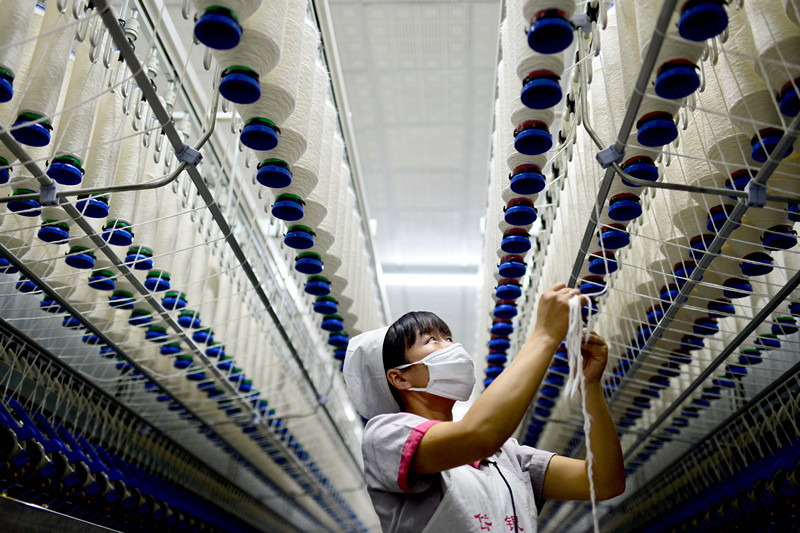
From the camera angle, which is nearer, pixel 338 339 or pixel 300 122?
pixel 300 122

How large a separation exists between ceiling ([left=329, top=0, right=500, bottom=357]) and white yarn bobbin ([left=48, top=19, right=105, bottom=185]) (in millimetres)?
1785

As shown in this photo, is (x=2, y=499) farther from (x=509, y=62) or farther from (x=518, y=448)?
(x=509, y=62)

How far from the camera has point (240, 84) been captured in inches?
48.7

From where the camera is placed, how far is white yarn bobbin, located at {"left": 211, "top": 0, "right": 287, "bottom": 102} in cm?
120

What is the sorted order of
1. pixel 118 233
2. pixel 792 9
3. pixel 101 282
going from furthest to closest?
pixel 101 282 < pixel 118 233 < pixel 792 9

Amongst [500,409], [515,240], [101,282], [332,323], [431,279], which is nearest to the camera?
[500,409]

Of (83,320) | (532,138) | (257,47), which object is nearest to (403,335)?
(532,138)

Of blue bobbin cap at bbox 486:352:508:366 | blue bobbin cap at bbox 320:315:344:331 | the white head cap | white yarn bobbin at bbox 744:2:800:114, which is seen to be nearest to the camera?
white yarn bobbin at bbox 744:2:800:114

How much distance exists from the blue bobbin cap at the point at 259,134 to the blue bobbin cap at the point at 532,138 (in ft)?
1.78

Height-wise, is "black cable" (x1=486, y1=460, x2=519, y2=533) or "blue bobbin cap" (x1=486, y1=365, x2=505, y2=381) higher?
"blue bobbin cap" (x1=486, y1=365, x2=505, y2=381)

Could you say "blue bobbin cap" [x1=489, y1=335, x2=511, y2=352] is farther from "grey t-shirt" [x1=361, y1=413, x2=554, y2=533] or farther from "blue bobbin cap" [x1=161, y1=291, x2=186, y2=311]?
"grey t-shirt" [x1=361, y1=413, x2=554, y2=533]

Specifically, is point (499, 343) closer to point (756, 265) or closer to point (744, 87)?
point (756, 265)

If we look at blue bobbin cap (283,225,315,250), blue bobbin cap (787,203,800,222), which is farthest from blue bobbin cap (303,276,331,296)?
blue bobbin cap (787,203,800,222)

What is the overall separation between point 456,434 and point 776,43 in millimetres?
856
